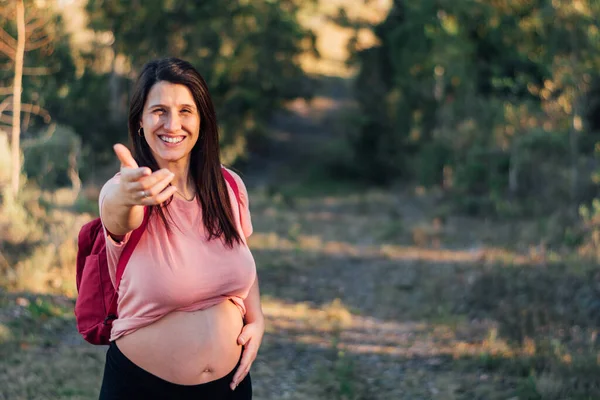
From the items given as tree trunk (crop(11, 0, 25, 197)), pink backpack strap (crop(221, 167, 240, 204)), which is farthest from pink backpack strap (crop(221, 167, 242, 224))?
tree trunk (crop(11, 0, 25, 197))

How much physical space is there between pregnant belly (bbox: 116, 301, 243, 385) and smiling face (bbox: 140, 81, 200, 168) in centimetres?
54

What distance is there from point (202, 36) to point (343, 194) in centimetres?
676

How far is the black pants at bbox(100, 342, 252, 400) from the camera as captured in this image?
8.09 ft

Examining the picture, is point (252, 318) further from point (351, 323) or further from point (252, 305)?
point (351, 323)

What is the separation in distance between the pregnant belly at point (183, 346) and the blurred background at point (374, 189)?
319 cm

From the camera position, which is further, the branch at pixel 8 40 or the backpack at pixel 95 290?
the branch at pixel 8 40

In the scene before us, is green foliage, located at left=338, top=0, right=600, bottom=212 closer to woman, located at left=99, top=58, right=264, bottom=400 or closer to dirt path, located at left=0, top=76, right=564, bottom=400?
dirt path, located at left=0, top=76, right=564, bottom=400

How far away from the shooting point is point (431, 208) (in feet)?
60.6

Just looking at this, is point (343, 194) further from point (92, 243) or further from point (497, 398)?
point (92, 243)

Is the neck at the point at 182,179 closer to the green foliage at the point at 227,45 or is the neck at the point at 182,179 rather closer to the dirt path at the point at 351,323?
the dirt path at the point at 351,323

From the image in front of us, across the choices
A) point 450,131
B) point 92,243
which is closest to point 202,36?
point 450,131

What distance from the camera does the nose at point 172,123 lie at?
240 cm

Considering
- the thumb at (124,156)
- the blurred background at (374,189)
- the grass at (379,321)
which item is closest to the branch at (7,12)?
the blurred background at (374,189)

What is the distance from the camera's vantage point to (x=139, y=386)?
246cm
